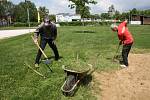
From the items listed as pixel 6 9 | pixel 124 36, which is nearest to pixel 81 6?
pixel 124 36

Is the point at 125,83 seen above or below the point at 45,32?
below

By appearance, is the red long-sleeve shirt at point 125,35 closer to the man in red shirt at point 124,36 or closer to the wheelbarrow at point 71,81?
the man in red shirt at point 124,36

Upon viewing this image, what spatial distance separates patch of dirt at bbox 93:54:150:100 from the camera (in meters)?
8.91

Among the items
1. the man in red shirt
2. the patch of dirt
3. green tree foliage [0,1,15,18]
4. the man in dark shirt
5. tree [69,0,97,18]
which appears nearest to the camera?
the patch of dirt

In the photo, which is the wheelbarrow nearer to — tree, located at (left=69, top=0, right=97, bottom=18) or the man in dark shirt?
the man in dark shirt

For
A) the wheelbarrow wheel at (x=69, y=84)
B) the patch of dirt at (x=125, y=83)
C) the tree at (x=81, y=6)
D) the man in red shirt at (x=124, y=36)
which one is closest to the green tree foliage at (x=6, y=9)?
the tree at (x=81, y=6)

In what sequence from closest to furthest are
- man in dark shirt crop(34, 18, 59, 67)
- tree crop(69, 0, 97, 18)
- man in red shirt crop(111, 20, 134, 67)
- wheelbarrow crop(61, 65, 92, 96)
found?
wheelbarrow crop(61, 65, 92, 96) → man in dark shirt crop(34, 18, 59, 67) → man in red shirt crop(111, 20, 134, 67) → tree crop(69, 0, 97, 18)

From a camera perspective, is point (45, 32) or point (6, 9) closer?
point (45, 32)

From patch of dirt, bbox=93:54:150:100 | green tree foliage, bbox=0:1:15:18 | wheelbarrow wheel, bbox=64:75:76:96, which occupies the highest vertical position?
green tree foliage, bbox=0:1:15:18

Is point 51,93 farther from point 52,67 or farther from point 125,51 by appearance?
point 125,51

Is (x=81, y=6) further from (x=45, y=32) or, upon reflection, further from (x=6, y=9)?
(x=6, y=9)

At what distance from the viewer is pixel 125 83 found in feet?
32.8

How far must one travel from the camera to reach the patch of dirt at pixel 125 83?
29.2ft

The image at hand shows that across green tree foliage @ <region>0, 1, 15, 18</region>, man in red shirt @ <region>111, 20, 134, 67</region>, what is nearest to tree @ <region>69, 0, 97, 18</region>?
man in red shirt @ <region>111, 20, 134, 67</region>
